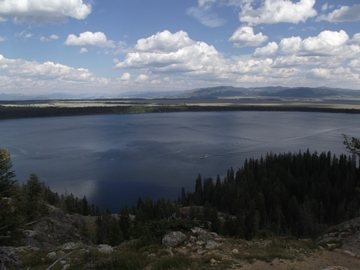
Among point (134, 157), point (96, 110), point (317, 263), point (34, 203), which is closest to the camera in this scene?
point (317, 263)

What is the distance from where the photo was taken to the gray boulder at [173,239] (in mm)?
6805

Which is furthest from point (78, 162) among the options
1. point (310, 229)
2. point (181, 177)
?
point (310, 229)

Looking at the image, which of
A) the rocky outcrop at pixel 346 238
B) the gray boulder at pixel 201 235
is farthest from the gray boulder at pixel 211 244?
the rocky outcrop at pixel 346 238

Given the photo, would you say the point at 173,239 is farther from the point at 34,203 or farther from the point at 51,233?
the point at 34,203

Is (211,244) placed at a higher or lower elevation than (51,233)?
higher

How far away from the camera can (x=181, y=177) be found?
33.8 meters

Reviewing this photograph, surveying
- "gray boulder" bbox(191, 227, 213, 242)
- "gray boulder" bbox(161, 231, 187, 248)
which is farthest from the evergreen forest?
"gray boulder" bbox(161, 231, 187, 248)

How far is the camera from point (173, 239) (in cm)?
691

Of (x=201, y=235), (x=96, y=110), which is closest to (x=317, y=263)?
(x=201, y=235)

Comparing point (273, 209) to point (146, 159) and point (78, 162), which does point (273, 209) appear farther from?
point (78, 162)

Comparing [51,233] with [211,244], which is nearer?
[211,244]

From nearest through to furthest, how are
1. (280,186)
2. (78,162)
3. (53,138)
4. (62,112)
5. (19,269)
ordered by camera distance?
(19,269) < (280,186) < (78,162) < (53,138) < (62,112)

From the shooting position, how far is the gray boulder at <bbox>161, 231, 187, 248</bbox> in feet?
22.3

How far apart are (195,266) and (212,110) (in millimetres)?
139854
